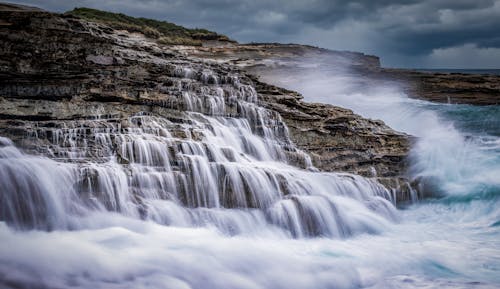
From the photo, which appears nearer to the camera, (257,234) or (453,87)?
(257,234)

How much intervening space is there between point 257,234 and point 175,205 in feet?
6.02

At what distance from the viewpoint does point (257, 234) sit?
9.62 meters

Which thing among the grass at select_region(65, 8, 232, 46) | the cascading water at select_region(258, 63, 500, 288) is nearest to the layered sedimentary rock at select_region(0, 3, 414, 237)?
the cascading water at select_region(258, 63, 500, 288)

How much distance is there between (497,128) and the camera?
1845 cm

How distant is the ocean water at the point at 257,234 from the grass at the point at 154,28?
15.8 meters

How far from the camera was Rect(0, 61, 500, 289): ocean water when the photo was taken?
23.6 ft

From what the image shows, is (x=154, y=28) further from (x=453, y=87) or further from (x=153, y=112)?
(x=153, y=112)

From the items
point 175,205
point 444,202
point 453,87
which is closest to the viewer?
point 175,205

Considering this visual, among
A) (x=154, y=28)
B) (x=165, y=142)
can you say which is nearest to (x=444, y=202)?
(x=165, y=142)

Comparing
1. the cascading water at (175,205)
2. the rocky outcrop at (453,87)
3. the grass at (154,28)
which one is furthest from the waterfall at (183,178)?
the grass at (154,28)

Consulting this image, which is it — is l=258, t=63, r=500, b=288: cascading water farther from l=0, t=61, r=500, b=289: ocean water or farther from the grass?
the grass

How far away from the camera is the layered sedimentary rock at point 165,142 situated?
9.04 meters

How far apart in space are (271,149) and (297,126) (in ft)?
4.74

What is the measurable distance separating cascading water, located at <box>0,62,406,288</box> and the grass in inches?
585
